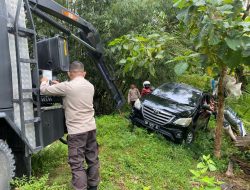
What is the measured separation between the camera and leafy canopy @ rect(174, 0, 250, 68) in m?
4.99

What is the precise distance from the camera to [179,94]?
33.8 ft

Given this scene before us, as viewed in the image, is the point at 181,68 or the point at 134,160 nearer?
the point at 181,68

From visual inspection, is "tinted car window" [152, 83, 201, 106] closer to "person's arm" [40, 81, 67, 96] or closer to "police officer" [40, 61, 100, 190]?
"police officer" [40, 61, 100, 190]

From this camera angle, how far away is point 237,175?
792cm

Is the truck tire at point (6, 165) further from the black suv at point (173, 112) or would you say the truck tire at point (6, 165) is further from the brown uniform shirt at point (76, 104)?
the black suv at point (173, 112)

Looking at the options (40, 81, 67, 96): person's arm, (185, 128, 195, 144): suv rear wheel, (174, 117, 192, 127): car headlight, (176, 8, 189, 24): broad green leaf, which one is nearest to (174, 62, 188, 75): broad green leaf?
(176, 8, 189, 24): broad green leaf

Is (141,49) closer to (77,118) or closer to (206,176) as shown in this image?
(77,118)

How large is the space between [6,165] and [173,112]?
588 centimetres

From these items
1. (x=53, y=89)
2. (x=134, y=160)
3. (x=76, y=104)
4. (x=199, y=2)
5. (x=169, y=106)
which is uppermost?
(x=199, y=2)

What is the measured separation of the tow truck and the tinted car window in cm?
544

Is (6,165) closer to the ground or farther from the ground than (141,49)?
closer to the ground

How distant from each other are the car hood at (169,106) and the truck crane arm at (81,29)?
99.2 inches

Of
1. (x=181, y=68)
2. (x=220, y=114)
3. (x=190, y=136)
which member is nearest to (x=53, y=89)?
(x=181, y=68)

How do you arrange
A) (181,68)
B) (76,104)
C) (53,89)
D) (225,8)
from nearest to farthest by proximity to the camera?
(53,89)
(76,104)
(225,8)
(181,68)
